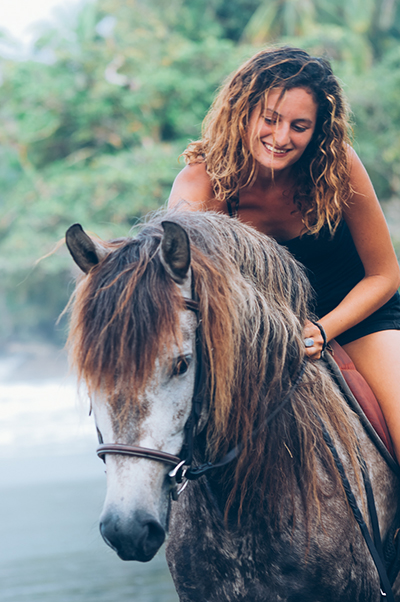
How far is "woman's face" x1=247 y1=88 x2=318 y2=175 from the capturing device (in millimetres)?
1883

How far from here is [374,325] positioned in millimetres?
2096

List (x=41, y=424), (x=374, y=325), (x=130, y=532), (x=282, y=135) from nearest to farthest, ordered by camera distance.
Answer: (x=130, y=532)
(x=282, y=135)
(x=374, y=325)
(x=41, y=424)

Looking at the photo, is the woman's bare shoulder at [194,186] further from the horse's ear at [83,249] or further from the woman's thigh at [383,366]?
the woman's thigh at [383,366]

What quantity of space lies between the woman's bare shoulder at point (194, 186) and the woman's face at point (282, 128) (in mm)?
213

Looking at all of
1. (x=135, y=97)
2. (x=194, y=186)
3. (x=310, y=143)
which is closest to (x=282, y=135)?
(x=310, y=143)

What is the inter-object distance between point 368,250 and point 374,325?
29 centimetres

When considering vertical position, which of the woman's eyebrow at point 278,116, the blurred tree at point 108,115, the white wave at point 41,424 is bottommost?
the white wave at point 41,424

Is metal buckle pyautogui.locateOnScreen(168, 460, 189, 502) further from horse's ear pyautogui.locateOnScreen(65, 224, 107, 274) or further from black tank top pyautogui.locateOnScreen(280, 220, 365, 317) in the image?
black tank top pyautogui.locateOnScreen(280, 220, 365, 317)

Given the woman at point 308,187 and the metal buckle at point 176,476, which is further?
the woman at point 308,187

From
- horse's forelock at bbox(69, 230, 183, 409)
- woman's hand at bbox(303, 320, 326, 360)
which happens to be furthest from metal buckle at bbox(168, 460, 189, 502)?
woman's hand at bbox(303, 320, 326, 360)

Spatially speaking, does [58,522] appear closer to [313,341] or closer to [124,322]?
[313,341]

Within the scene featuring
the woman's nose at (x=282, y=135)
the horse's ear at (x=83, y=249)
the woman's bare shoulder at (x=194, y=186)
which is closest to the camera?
the horse's ear at (x=83, y=249)

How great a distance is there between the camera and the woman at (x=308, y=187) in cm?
190

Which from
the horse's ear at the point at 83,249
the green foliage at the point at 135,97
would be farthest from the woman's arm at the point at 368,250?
the green foliage at the point at 135,97
